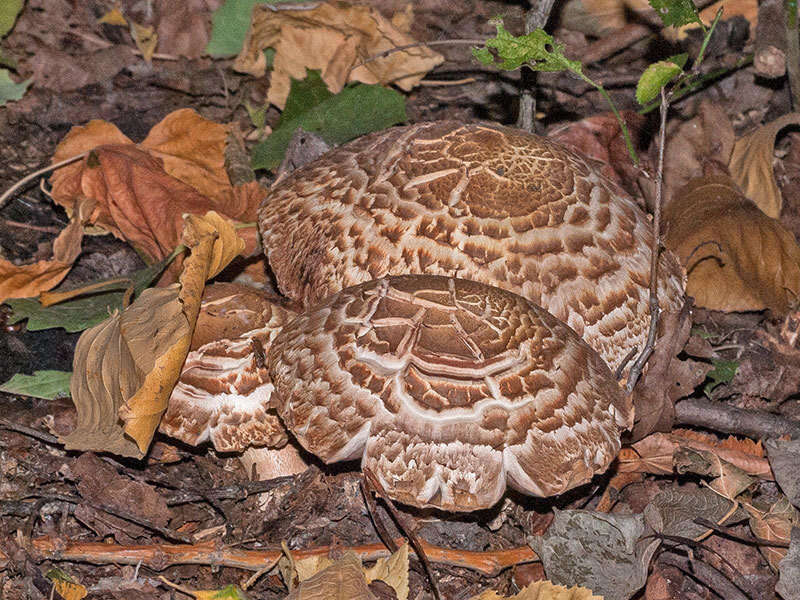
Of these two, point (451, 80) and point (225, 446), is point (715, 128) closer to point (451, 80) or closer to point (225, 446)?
point (451, 80)

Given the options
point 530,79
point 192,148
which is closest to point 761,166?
point 530,79

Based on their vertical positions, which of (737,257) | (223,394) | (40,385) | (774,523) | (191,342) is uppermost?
(191,342)

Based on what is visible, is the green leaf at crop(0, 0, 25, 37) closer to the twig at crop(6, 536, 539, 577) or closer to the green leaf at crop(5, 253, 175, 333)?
the green leaf at crop(5, 253, 175, 333)

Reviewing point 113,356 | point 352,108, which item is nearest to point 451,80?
point 352,108

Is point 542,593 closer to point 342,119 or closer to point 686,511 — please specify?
point 686,511

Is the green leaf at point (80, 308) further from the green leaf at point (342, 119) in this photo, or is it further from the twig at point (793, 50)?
the twig at point (793, 50)
